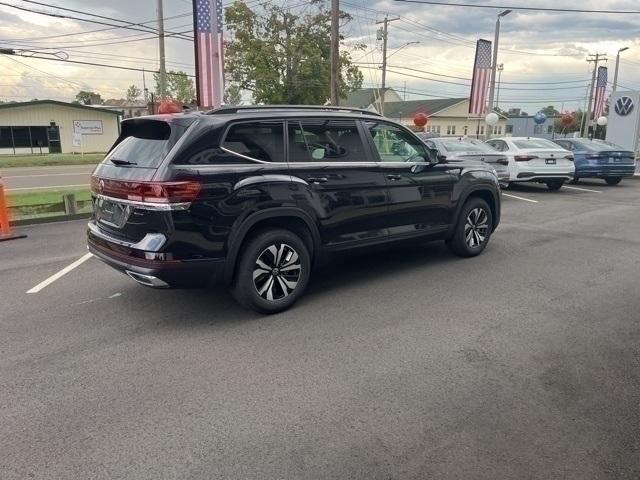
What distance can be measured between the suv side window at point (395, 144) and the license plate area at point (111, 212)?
260 centimetres

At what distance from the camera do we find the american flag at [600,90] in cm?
3328

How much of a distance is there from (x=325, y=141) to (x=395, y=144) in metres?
1.05

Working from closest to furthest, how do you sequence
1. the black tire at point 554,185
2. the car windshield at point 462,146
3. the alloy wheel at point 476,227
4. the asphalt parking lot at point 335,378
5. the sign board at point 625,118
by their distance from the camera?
the asphalt parking lot at point 335,378, the alloy wheel at point 476,227, the car windshield at point 462,146, the black tire at point 554,185, the sign board at point 625,118

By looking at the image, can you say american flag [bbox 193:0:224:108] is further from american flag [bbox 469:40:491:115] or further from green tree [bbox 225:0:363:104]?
green tree [bbox 225:0:363:104]

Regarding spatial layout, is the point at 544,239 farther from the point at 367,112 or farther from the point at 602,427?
the point at 602,427

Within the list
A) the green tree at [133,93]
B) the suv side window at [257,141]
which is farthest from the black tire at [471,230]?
the green tree at [133,93]

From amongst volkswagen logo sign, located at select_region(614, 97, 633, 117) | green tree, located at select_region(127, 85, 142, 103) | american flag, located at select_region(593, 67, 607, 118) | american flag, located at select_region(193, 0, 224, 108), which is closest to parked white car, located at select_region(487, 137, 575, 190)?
american flag, located at select_region(193, 0, 224, 108)

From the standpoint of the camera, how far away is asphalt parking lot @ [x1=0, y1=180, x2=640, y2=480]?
2.73 meters

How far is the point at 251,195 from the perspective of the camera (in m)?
4.37

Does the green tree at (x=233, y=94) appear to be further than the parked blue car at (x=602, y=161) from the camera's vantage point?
Yes

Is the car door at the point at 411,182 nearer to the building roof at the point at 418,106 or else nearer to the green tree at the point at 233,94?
the green tree at the point at 233,94

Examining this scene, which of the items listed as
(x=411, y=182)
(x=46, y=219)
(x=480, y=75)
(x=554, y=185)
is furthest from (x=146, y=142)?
(x=480, y=75)

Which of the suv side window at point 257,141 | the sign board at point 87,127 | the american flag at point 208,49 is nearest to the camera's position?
the suv side window at point 257,141

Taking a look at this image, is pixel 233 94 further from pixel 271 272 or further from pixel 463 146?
pixel 271 272
